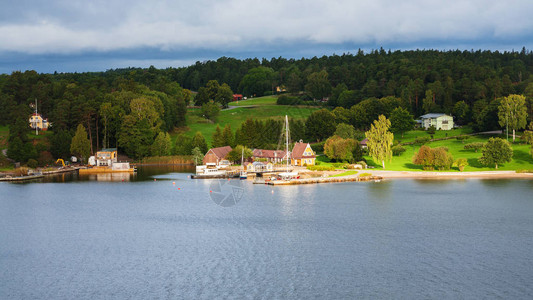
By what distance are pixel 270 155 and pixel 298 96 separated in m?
52.7

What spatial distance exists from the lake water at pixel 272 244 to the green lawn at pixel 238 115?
61.7m

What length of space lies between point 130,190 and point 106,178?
18.1 meters

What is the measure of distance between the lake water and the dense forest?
43.5 meters

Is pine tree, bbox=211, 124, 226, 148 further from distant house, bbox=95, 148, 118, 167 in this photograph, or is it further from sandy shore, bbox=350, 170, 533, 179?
sandy shore, bbox=350, 170, 533, 179

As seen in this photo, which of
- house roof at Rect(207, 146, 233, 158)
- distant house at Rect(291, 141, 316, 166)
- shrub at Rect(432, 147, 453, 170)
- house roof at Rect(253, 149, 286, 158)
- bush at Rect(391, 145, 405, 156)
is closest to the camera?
shrub at Rect(432, 147, 453, 170)

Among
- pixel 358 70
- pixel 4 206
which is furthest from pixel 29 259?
pixel 358 70

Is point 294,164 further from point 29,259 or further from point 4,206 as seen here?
point 29,259

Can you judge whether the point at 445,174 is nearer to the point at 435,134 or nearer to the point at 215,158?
the point at 435,134

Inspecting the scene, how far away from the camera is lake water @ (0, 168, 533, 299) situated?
32188mm

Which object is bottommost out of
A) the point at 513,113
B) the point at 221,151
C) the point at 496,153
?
the point at 496,153

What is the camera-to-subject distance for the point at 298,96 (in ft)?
496

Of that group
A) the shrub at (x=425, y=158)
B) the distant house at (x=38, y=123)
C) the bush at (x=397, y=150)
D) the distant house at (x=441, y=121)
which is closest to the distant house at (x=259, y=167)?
the bush at (x=397, y=150)

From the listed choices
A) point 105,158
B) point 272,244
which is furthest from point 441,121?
point 272,244

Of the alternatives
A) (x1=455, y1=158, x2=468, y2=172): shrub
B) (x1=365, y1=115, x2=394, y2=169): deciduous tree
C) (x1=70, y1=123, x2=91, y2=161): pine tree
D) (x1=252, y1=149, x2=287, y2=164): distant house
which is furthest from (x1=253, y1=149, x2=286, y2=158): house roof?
(x1=70, y1=123, x2=91, y2=161): pine tree
